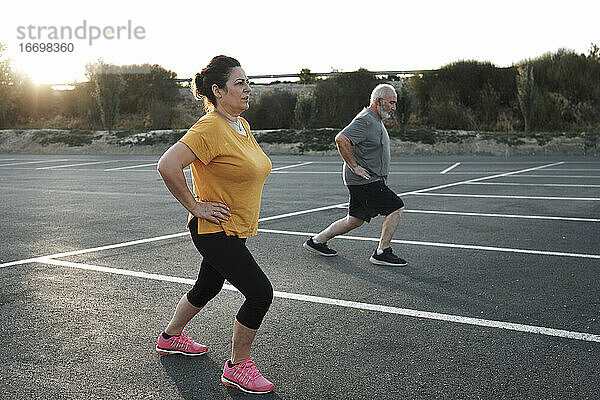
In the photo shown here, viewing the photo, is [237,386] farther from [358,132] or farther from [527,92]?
[527,92]

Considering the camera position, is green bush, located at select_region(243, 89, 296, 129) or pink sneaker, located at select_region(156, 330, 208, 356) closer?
pink sneaker, located at select_region(156, 330, 208, 356)

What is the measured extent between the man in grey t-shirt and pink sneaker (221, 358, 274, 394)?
3314 millimetres

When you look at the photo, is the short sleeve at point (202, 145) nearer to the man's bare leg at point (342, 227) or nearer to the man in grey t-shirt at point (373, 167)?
the man in grey t-shirt at point (373, 167)

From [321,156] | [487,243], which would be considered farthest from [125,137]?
[487,243]

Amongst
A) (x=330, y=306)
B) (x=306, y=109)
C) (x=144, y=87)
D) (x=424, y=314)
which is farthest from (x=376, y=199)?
(x=144, y=87)

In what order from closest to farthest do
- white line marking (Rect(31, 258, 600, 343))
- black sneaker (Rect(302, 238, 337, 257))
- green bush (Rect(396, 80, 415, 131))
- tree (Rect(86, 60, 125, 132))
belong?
white line marking (Rect(31, 258, 600, 343))
black sneaker (Rect(302, 238, 337, 257))
green bush (Rect(396, 80, 415, 131))
tree (Rect(86, 60, 125, 132))

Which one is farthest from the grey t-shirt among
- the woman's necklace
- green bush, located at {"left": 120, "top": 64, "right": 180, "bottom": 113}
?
green bush, located at {"left": 120, "top": 64, "right": 180, "bottom": 113}

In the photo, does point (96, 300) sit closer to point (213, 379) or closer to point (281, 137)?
point (213, 379)

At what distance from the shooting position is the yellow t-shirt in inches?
148

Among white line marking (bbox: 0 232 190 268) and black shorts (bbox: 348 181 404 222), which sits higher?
black shorts (bbox: 348 181 404 222)

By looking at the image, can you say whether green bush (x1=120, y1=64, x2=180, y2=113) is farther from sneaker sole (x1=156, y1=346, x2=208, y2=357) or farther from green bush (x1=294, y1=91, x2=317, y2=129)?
sneaker sole (x1=156, y1=346, x2=208, y2=357)

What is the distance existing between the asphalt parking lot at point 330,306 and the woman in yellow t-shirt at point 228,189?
330mm

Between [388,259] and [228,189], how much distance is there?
347 cm

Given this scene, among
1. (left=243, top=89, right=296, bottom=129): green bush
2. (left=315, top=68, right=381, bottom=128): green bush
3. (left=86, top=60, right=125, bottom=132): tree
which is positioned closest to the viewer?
(left=86, top=60, right=125, bottom=132): tree
